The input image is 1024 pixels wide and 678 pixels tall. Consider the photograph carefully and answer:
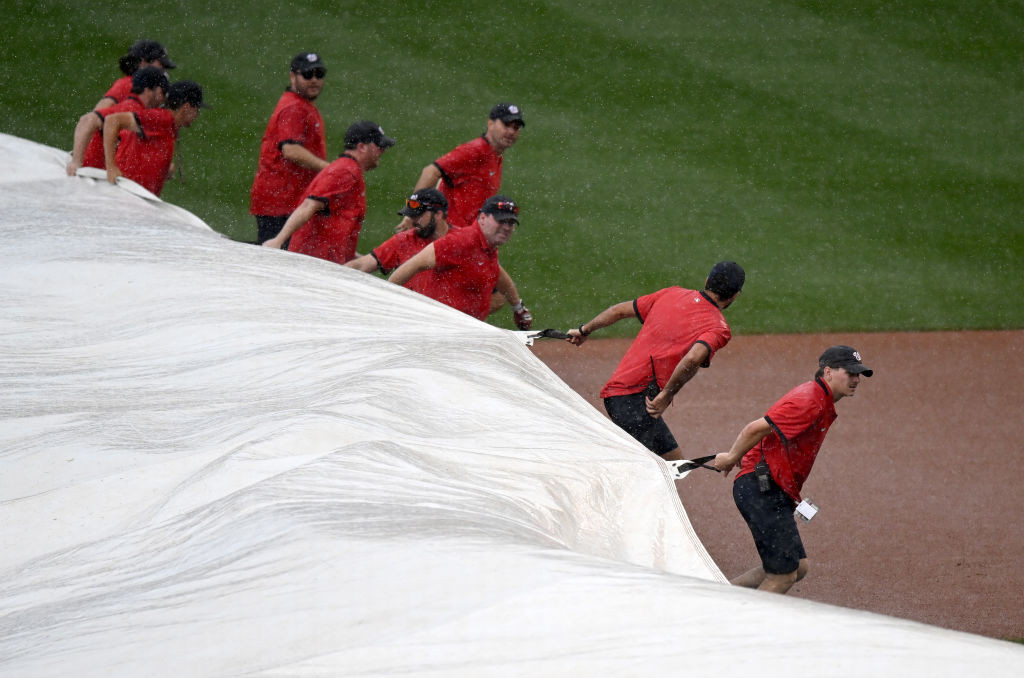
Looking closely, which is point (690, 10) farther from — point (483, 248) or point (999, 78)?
point (483, 248)

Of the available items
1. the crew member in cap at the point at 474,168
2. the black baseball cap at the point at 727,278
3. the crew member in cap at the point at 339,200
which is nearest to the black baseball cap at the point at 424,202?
the crew member in cap at the point at 339,200

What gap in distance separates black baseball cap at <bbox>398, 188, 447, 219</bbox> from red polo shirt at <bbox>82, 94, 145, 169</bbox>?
2118mm

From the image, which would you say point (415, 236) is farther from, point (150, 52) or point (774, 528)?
point (150, 52)

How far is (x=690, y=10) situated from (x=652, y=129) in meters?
2.77

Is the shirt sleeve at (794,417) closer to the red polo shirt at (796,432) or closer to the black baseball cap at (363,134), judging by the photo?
the red polo shirt at (796,432)

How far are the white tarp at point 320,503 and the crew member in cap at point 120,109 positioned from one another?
7.02 ft

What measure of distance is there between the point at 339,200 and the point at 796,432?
126 inches

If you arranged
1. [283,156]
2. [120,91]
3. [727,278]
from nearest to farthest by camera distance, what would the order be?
[727,278] → [283,156] → [120,91]

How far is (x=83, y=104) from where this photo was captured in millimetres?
12492

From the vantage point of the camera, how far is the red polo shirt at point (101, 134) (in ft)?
23.6

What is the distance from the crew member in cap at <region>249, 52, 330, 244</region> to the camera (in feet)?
24.2

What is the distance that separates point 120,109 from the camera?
717 centimetres

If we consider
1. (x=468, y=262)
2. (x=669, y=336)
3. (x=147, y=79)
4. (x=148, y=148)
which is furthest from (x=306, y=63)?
(x=669, y=336)

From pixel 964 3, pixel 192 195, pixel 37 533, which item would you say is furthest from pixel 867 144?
pixel 37 533
